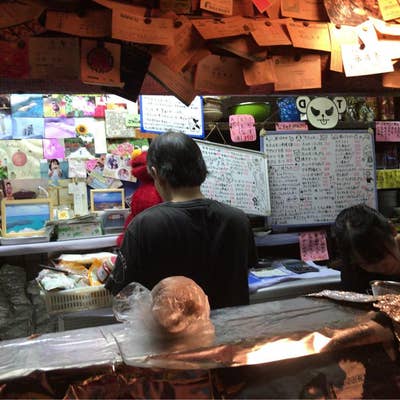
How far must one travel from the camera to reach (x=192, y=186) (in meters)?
1.66

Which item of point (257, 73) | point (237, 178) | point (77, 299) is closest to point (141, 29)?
point (257, 73)

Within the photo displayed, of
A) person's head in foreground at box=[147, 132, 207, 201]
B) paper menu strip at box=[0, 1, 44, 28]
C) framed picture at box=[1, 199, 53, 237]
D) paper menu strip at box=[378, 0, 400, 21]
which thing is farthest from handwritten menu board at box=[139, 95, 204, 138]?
paper menu strip at box=[0, 1, 44, 28]

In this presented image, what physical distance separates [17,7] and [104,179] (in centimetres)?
222

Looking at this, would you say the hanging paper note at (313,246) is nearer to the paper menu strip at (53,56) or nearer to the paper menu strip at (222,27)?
the paper menu strip at (222,27)

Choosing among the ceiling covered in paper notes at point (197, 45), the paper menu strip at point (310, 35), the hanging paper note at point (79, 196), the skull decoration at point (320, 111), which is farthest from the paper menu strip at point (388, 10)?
the hanging paper note at point (79, 196)

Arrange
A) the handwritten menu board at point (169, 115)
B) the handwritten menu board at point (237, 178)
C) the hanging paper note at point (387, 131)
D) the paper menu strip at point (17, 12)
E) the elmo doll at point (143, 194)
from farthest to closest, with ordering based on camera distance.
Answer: the hanging paper note at point (387, 131), the handwritten menu board at point (237, 178), the handwritten menu board at point (169, 115), the elmo doll at point (143, 194), the paper menu strip at point (17, 12)

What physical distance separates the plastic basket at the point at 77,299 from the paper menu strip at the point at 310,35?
1.41 m

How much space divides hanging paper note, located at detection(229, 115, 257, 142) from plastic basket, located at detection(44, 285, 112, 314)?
1516 millimetres

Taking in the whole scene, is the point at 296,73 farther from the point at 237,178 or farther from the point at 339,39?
the point at 237,178

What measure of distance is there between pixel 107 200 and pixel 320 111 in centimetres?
182

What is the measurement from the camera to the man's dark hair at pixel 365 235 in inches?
55.0

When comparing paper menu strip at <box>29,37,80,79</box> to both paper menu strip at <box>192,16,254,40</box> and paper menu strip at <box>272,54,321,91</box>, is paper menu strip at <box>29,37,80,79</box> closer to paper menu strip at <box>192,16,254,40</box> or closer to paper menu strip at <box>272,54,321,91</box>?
paper menu strip at <box>192,16,254,40</box>

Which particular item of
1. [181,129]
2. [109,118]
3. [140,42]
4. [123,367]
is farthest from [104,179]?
[123,367]

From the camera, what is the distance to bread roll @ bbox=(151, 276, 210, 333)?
0.78m
